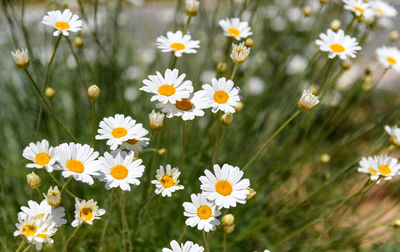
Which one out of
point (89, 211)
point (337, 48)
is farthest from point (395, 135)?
point (89, 211)

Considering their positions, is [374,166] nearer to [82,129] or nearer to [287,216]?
[287,216]

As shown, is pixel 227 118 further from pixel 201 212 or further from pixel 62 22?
pixel 62 22

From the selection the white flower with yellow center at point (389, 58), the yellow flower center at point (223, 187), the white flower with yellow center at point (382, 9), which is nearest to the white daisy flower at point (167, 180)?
the yellow flower center at point (223, 187)

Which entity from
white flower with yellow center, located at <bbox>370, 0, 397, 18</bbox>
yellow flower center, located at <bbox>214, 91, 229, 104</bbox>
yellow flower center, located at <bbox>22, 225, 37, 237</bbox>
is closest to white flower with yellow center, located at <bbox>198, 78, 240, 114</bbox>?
yellow flower center, located at <bbox>214, 91, 229, 104</bbox>

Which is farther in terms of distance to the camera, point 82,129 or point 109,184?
point 82,129

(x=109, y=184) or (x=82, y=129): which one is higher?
(x=82, y=129)

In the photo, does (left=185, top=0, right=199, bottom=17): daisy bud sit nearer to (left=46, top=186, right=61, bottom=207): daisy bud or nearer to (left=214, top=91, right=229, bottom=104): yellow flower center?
(left=214, top=91, right=229, bottom=104): yellow flower center

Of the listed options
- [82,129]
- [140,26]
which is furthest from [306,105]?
[140,26]
